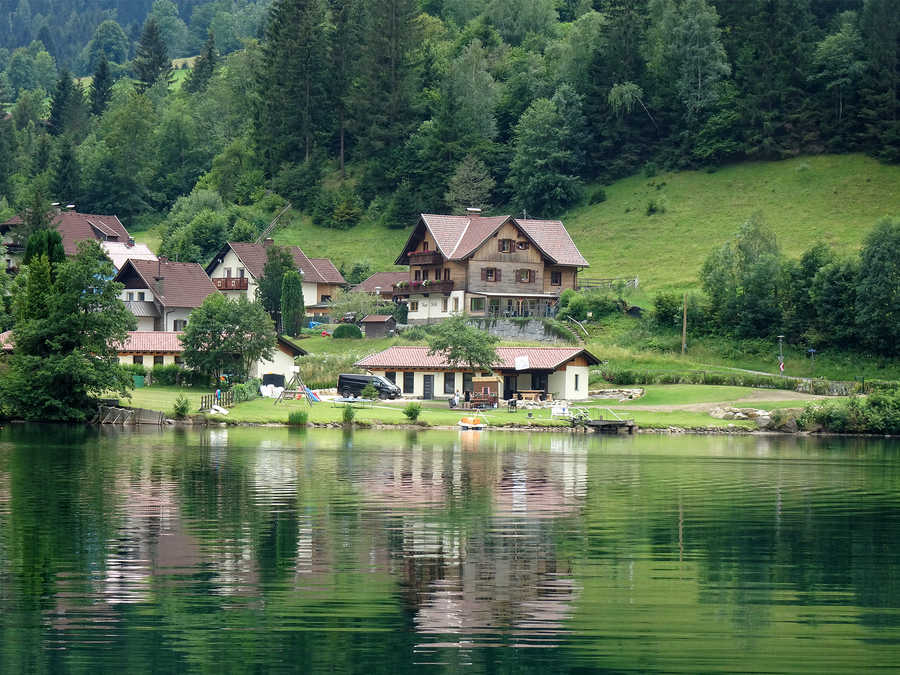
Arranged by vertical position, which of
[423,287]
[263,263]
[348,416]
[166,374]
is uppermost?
[263,263]

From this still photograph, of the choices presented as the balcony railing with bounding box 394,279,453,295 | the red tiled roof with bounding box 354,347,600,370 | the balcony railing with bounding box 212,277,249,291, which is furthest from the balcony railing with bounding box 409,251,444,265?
the red tiled roof with bounding box 354,347,600,370

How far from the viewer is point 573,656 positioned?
1794 centimetres

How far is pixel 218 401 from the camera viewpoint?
70.8m

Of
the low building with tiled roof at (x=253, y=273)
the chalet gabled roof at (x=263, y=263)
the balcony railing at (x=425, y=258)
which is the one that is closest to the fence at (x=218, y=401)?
the balcony railing at (x=425, y=258)

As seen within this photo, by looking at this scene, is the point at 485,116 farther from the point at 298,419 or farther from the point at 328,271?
the point at 298,419

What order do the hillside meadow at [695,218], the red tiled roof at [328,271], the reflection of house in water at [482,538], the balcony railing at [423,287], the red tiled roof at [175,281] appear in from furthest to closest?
the red tiled roof at [328,271]
the hillside meadow at [695,218]
the balcony railing at [423,287]
the red tiled roof at [175,281]
the reflection of house in water at [482,538]

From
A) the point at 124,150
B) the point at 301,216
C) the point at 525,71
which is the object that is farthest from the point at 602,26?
the point at 124,150

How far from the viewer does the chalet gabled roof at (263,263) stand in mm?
117875

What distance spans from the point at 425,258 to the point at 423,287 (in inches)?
109

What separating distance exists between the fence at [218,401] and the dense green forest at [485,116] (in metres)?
57.1

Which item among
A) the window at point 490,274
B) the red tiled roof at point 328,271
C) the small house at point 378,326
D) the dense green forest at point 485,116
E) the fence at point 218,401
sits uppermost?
the dense green forest at point 485,116

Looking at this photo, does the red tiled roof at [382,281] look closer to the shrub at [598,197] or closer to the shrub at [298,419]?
the shrub at [598,197]

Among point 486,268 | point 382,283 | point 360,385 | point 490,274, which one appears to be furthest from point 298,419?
point 382,283

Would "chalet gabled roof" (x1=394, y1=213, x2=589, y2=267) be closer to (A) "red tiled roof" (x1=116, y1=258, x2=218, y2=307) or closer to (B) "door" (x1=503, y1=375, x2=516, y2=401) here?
(A) "red tiled roof" (x1=116, y1=258, x2=218, y2=307)
